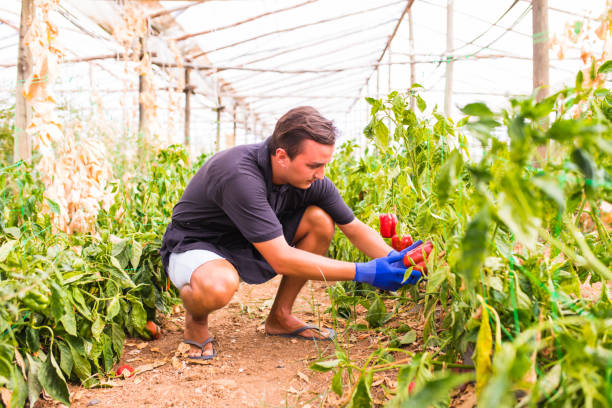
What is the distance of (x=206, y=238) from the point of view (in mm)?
1793

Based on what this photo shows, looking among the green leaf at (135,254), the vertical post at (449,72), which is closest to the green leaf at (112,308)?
the green leaf at (135,254)

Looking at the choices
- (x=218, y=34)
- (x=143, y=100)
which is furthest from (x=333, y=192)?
(x=218, y=34)

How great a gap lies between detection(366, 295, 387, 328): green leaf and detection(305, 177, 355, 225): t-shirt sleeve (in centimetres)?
36

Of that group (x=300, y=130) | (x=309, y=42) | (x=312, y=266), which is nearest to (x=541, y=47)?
(x=300, y=130)

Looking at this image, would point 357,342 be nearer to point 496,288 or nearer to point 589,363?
point 496,288

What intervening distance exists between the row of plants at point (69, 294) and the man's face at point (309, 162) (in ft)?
2.24

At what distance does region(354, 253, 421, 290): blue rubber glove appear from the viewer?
1.42 m

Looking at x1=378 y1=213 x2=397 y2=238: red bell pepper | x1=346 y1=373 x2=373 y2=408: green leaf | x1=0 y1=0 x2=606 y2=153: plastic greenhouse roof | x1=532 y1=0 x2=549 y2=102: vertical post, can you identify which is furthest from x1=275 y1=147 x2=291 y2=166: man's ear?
x1=0 y1=0 x2=606 y2=153: plastic greenhouse roof

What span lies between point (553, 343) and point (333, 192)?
111 centimetres

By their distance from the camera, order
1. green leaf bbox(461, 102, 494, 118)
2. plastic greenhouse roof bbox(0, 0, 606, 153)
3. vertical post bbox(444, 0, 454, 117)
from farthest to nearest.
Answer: plastic greenhouse roof bbox(0, 0, 606, 153)
vertical post bbox(444, 0, 454, 117)
green leaf bbox(461, 102, 494, 118)

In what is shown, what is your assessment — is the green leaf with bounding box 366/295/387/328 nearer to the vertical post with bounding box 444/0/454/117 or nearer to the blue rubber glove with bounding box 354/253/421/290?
the blue rubber glove with bounding box 354/253/421/290

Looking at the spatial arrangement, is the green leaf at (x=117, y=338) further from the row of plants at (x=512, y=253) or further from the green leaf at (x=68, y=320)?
the row of plants at (x=512, y=253)

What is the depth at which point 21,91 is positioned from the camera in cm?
215

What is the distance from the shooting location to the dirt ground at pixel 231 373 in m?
1.35
